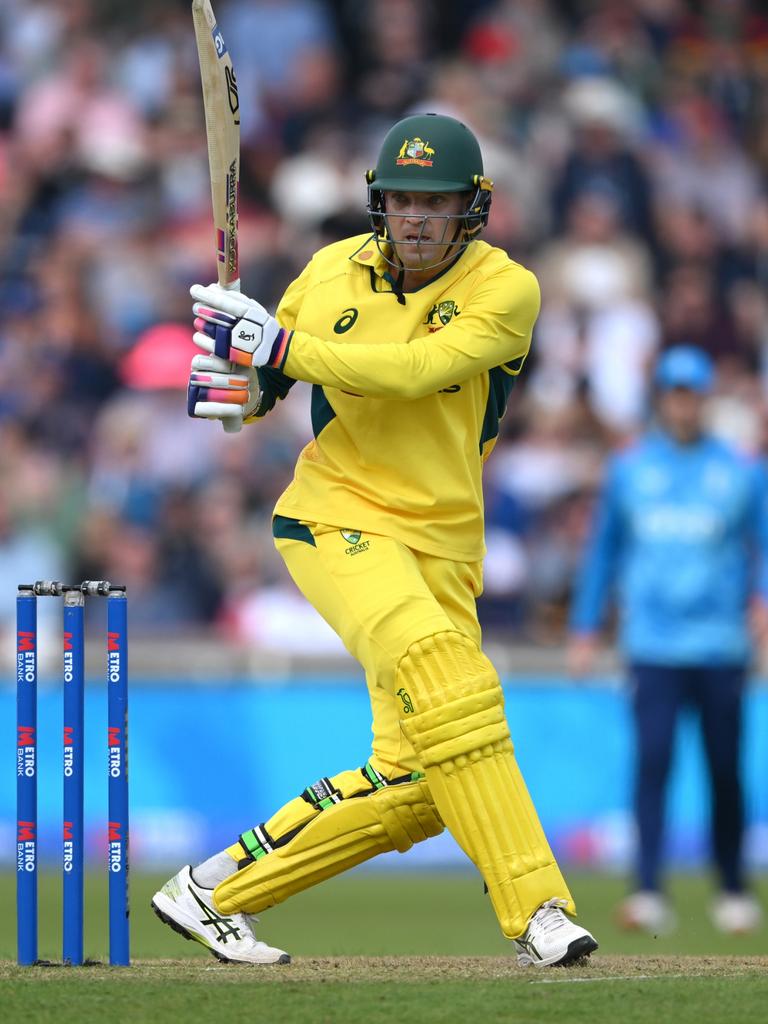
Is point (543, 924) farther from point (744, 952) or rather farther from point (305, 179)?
point (305, 179)

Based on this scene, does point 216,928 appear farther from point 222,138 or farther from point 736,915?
point 736,915

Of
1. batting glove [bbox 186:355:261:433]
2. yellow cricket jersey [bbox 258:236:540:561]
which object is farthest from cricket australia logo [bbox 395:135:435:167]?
batting glove [bbox 186:355:261:433]

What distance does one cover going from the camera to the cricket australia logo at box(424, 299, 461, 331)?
4.91 m

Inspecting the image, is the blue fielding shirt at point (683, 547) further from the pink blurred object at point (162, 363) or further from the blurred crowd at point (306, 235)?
the pink blurred object at point (162, 363)

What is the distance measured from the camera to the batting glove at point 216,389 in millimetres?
4785

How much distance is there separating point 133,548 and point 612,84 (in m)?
5.27

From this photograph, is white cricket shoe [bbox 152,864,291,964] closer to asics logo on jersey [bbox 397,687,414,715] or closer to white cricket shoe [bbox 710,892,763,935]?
asics logo on jersey [bbox 397,687,414,715]

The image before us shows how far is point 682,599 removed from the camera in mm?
7539

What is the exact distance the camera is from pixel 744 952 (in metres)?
6.54

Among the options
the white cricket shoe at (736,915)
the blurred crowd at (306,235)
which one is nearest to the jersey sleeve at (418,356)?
the white cricket shoe at (736,915)

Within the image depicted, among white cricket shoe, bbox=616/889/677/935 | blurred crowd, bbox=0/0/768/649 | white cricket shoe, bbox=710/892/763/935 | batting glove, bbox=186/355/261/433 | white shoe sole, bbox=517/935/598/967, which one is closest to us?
white shoe sole, bbox=517/935/598/967

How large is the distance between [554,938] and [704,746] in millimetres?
2921

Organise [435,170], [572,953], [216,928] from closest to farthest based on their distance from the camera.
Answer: [572,953] < [435,170] < [216,928]

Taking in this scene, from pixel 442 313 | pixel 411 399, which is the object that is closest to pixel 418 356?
pixel 411 399
